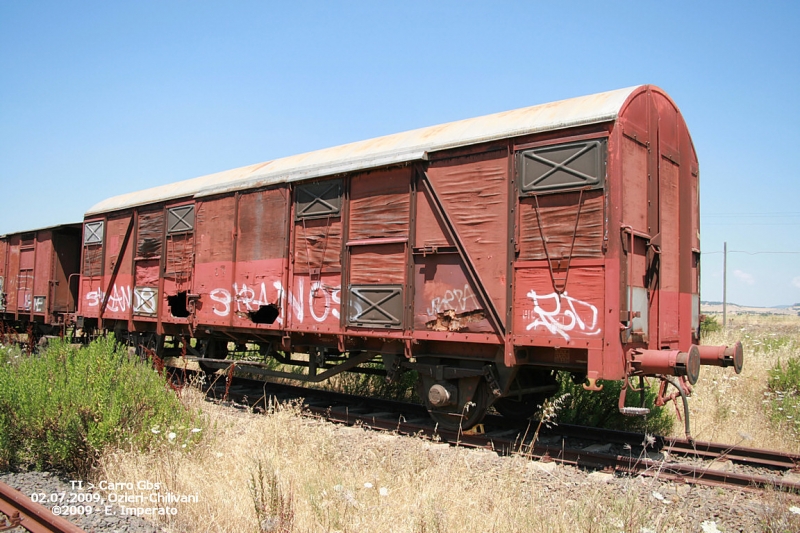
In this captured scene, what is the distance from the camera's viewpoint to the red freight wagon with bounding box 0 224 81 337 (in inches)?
634

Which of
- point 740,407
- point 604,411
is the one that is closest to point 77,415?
point 604,411

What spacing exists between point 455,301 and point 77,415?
4424mm

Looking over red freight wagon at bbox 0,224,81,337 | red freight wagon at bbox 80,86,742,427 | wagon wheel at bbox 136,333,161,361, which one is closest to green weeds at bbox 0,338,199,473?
red freight wagon at bbox 80,86,742,427

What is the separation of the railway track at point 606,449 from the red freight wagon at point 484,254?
52 cm

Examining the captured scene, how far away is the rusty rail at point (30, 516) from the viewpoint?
4.33 meters

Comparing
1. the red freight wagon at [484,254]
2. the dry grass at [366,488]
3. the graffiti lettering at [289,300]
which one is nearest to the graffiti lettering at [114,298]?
the red freight wagon at [484,254]

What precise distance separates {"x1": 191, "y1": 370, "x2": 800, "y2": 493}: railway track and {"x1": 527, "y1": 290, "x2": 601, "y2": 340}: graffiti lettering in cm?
118

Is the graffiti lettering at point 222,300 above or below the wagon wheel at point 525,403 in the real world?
above

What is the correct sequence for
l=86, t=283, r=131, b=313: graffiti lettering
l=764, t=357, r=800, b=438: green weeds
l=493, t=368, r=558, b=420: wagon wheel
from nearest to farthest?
l=764, t=357, r=800, b=438: green weeds → l=493, t=368, r=558, b=420: wagon wheel → l=86, t=283, r=131, b=313: graffiti lettering

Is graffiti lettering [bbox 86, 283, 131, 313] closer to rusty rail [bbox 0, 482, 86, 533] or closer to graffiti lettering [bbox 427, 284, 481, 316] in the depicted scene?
graffiti lettering [bbox 427, 284, 481, 316]

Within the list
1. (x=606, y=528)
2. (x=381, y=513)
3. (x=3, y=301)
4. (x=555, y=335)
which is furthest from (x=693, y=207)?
(x=3, y=301)

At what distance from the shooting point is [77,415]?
614 cm

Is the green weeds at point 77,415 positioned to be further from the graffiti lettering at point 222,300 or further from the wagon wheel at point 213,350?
the wagon wheel at point 213,350

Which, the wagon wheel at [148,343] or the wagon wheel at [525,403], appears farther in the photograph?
the wagon wheel at [148,343]
